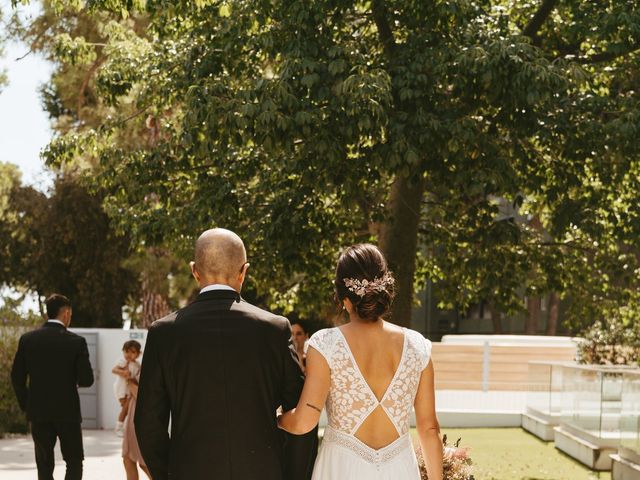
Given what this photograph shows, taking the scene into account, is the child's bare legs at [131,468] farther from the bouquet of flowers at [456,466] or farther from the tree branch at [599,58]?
the tree branch at [599,58]

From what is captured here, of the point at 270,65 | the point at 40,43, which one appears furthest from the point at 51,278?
the point at 270,65

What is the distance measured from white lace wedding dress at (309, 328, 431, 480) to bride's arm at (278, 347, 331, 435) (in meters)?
0.04

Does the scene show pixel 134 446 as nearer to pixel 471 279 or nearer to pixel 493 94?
pixel 493 94

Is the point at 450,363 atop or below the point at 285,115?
below

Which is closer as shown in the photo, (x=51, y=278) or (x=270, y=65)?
(x=270, y=65)

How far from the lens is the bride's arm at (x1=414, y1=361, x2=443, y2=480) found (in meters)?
5.23

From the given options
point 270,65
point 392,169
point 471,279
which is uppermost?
point 270,65

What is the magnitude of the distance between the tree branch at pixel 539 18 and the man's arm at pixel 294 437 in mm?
9624

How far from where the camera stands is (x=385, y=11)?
12.6 m

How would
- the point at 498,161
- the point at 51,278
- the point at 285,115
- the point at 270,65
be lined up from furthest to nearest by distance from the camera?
the point at 51,278 → the point at 270,65 → the point at 498,161 → the point at 285,115

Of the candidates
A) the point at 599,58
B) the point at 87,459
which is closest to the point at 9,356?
the point at 87,459

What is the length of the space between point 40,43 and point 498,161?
1482cm

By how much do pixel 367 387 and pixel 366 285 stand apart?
50 centimetres

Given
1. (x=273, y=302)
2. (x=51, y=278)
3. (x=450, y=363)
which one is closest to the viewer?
(x=273, y=302)
